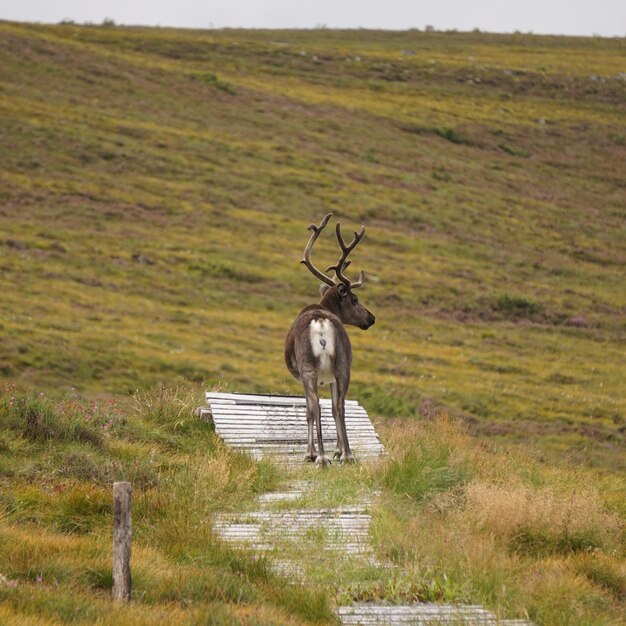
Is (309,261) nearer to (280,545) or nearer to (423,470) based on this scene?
(423,470)

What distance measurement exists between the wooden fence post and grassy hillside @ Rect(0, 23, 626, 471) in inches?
830

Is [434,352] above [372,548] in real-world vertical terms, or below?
below

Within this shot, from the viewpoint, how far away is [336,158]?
213 feet

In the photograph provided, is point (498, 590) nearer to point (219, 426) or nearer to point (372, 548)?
point (372, 548)

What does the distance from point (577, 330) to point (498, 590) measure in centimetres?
3754

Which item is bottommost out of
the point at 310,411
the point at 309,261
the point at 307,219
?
the point at 307,219

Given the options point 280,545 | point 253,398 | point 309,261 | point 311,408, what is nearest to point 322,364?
point 311,408

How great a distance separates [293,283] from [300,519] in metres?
34.7

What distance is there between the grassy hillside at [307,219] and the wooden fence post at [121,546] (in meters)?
21.1

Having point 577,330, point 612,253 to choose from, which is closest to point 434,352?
point 577,330

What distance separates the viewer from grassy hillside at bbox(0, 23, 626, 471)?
3538 centimetres

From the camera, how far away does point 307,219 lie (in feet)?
176

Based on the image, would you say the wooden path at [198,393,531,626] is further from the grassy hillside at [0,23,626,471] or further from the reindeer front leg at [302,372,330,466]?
the grassy hillside at [0,23,626,471]

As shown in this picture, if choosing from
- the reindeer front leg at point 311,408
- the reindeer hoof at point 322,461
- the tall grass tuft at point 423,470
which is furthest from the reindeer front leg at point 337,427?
the tall grass tuft at point 423,470
